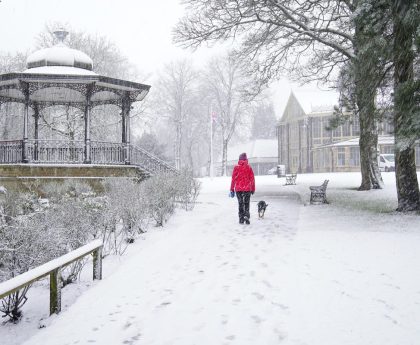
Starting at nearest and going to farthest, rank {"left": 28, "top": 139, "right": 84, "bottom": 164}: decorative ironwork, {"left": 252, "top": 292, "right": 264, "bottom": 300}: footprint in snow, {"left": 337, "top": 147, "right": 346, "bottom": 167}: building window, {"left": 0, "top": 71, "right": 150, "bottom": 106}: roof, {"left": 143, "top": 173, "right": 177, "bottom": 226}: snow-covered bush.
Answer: {"left": 252, "top": 292, "right": 264, "bottom": 300}: footprint in snow → {"left": 143, "top": 173, "right": 177, "bottom": 226}: snow-covered bush → {"left": 0, "top": 71, "right": 150, "bottom": 106}: roof → {"left": 28, "top": 139, "right": 84, "bottom": 164}: decorative ironwork → {"left": 337, "top": 147, "right": 346, "bottom": 167}: building window

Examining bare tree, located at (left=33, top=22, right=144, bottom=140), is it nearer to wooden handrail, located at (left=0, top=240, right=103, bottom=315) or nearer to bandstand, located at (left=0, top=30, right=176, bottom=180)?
bandstand, located at (left=0, top=30, right=176, bottom=180)

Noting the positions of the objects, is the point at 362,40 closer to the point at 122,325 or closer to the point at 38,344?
the point at 122,325

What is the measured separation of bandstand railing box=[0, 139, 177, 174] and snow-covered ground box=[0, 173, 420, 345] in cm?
877

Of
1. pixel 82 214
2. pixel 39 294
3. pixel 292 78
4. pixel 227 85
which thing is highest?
pixel 227 85

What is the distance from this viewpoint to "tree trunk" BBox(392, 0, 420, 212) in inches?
340

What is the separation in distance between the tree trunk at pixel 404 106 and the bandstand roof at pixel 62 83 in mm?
11018

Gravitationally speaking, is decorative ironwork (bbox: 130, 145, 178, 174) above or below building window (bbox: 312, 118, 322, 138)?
below

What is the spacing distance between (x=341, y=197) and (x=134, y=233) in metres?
9.67

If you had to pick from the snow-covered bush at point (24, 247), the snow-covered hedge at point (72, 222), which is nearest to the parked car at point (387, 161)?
the snow-covered hedge at point (72, 222)

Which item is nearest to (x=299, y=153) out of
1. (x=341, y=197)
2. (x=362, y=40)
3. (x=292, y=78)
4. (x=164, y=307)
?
A: (x=292, y=78)

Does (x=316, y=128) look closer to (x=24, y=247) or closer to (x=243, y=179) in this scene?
(x=243, y=179)

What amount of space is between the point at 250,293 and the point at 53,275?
2448 millimetres

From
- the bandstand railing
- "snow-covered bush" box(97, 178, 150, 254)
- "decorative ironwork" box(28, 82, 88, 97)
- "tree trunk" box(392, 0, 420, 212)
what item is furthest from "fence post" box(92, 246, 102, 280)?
"decorative ironwork" box(28, 82, 88, 97)

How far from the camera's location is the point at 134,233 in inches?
358
